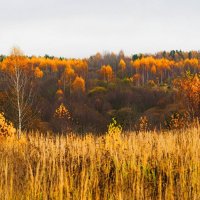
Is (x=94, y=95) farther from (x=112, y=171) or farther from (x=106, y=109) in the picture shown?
(x=112, y=171)

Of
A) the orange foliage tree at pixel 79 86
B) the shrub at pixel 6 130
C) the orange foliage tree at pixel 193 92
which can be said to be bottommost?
the shrub at pixel 6 130

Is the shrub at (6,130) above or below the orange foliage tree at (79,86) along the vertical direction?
below

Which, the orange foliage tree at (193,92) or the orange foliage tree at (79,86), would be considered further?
the orange foliage tree at (79,86)

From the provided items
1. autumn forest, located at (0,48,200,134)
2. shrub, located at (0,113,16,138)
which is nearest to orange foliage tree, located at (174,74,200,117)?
autumn forest, located at (0,48,200,134)

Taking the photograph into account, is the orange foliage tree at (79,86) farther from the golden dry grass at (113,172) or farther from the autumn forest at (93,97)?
the golden dry grass at (113,172)

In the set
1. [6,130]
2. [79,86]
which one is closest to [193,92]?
[6,130]

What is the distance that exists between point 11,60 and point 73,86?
59.5 metres

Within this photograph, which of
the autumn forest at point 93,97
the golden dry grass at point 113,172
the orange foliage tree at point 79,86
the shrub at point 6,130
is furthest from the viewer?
the orange foliage tree at point 79,86

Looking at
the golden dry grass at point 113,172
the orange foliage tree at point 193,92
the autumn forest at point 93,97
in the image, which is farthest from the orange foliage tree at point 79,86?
the golden dry grass at point 113,172

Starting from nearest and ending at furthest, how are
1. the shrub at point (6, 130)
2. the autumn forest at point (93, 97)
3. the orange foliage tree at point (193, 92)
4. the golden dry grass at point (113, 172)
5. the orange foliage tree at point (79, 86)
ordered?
the golden dry grass at point (113, 172), the shrub at point (6, 130), the orange foliage tree at point (193, 92), the autumn forest at point (93, 97), the orange foliage tree at point (79, 86)

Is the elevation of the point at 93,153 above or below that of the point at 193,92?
below

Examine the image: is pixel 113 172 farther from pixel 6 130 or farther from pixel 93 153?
pixel 6 130

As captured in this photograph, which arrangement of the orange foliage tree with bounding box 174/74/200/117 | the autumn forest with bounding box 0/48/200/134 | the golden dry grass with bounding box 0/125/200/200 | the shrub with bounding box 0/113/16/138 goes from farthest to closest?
A: the autumn forest with bounding box 0/48/200/134 < the orange foliage tree with bounding box 174/74/200/117 < the shrub with bounding box 0/113/16/138 < the golden dry grass with bounding box 0/125/200/200

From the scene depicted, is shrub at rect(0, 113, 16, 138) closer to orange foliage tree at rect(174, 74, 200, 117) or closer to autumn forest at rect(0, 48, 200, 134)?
autumn forest at rect(0, 48, 200, 134)
